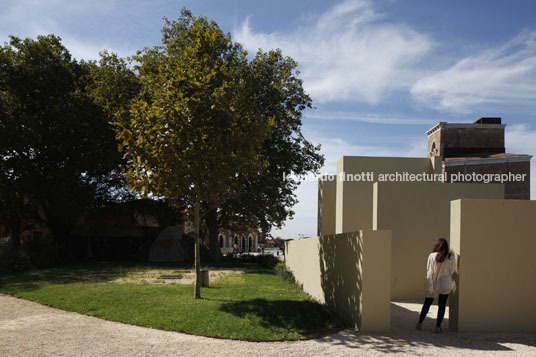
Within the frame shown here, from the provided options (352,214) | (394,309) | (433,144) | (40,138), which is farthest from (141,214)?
(433,144)

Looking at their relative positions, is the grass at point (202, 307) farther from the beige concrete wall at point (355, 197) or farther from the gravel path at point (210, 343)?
the beige concrete wall at point (355, 197)

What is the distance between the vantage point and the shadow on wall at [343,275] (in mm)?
7733

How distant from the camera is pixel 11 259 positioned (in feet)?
58.1

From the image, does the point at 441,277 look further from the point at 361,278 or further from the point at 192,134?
the point at 192,134

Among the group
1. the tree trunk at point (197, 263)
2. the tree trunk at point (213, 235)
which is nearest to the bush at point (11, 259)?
the tree trunk at point (197, 263)

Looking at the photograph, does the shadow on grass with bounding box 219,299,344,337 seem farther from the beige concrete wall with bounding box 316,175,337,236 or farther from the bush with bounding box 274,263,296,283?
the beige concrete wall with bounding box 316,175,337,236

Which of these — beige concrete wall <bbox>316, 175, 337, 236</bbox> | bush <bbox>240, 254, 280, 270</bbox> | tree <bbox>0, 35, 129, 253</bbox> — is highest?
tree <bbox>0, 35, 129, 253</bbox>

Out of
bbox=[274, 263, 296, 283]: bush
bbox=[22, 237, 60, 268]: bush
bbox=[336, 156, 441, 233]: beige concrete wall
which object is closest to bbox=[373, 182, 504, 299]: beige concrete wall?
bbox=[336, 156, 441, 233]: beige concrete wall

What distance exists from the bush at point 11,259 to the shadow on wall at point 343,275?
13755mm

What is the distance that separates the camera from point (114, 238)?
31.0 meters

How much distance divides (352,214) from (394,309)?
146 inches

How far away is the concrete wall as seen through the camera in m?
7.48

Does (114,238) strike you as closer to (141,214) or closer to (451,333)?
(141,214)

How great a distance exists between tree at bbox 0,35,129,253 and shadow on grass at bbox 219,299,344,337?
17454 millimetres
